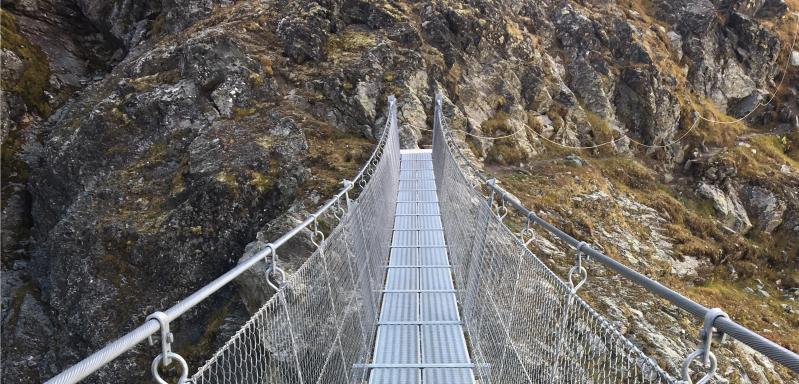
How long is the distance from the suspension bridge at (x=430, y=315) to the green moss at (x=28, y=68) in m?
12.3

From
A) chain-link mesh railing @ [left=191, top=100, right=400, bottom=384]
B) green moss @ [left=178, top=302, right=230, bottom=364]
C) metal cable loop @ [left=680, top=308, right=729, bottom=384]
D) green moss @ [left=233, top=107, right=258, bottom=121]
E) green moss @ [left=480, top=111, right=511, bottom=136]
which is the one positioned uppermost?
green moss @ [left=233, top=107, right=258, bottom=121]

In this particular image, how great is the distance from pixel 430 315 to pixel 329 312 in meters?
1.63

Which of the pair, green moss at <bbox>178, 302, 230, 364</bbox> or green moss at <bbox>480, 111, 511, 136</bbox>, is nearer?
green moss at <bbox>178, 302, 230, 364</bbox>

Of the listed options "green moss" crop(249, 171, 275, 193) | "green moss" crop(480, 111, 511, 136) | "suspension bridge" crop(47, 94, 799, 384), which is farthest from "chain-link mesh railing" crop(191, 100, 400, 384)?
"green moss" crop(480, 111, 511, 136)

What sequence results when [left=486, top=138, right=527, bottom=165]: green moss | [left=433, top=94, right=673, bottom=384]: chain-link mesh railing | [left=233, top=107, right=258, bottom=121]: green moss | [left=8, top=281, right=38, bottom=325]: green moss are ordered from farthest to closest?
[left=486, top=138, right=527, bottom=165]: green moss, [left=233, top=107, right=258, bottom=121]: green moss, [left=8, top=281, right=38, bottom=325]: green moss, [left=433, top=94, right=673, bottom=384]: chain-link mesh railing

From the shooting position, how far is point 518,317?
316cm

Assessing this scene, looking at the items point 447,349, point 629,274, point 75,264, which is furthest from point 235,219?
point 629,274

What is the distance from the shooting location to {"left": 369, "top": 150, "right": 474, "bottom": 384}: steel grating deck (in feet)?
12.9

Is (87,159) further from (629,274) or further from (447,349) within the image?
(629,274)

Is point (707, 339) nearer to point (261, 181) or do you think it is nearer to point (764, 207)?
point (261, 181)

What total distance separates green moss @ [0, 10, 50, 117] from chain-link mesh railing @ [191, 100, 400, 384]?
1371 centimetres

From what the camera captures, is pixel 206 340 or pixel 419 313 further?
pixel 206 340

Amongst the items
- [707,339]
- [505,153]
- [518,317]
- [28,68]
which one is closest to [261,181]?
[505,153]

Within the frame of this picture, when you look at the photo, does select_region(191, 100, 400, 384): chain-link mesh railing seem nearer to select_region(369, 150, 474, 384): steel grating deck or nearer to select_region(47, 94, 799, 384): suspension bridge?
select_region(47, 94, 799, 384): suspension bridge
